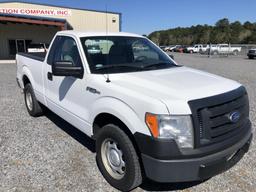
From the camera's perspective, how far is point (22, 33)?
92.6ft

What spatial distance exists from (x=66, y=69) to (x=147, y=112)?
1.42m

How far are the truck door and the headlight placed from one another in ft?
4.33

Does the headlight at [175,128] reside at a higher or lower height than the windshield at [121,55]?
lower

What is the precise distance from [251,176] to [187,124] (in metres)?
1.67

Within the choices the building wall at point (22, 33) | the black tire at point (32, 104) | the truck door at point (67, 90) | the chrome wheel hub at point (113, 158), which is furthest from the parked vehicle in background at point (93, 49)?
the building wall at point (22, 33)

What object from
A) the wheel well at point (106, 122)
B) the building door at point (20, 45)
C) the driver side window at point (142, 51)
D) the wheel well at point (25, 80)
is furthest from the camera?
the building door at point (20, 45)

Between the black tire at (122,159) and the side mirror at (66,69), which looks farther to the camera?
the side mirror at (66,69)

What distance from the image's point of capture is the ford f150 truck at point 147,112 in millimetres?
2584

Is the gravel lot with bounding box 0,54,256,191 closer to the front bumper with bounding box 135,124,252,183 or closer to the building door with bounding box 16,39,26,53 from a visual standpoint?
the front bumper with bounding box 135,124,252,183

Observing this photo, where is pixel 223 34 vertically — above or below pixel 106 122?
above

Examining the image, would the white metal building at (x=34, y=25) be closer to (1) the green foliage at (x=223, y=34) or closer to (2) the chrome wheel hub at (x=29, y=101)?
(2) the chrome wheel hub at (x=29, y=101)

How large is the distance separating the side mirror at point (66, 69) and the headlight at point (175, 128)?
1464 mm

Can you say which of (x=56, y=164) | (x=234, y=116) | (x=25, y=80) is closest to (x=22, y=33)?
(x=25, y=80)

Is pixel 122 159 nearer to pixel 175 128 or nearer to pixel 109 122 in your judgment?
pixel 109 122
